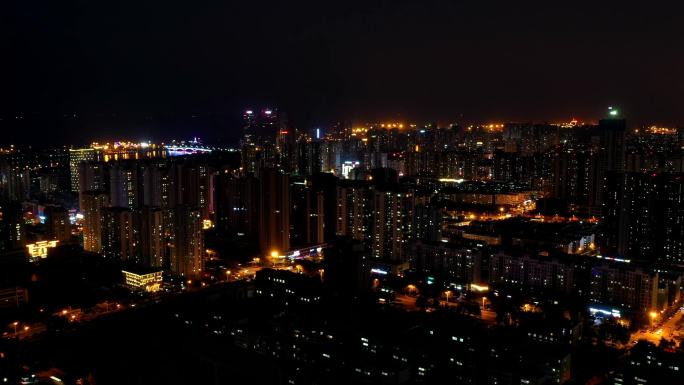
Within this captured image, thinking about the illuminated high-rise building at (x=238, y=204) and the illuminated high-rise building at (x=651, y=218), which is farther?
the illuminated high-rise building at (x=238, y=204)

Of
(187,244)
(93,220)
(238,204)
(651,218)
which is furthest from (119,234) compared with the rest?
(651,218)

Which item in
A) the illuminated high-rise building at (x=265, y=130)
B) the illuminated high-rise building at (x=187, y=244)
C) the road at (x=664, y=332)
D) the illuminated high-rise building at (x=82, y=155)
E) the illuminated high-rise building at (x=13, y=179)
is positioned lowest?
the road at (x=664, y=332)

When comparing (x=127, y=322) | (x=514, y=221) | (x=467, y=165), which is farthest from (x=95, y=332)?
(x=467, y=165)

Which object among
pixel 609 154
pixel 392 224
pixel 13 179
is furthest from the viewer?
pixel 13 179

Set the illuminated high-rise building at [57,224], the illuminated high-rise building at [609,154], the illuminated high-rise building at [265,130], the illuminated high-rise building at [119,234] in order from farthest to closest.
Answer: the illuminated high-rise building at [265,130], the illuminated high-rise building at [609,154], the illuminated high-rise building at [57,224], the illuminated high-rise building at [119,234]

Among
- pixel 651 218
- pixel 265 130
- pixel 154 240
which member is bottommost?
pixel 154 240

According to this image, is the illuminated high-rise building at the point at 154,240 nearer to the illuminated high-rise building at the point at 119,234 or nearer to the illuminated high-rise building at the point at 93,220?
the illuminated high-rise building at the point at 119,234

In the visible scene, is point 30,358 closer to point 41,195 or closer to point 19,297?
point 19,297

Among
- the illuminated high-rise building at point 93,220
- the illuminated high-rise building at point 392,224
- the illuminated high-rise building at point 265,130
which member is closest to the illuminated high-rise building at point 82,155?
the illuminated high-rise building at point 265,130

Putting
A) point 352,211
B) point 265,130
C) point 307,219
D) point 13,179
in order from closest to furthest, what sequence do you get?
point 352,211 → point 307,219 → point 13,179 → point 265,130

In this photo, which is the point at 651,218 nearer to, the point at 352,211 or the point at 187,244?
the point at 352,211

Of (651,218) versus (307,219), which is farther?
(307,219)
